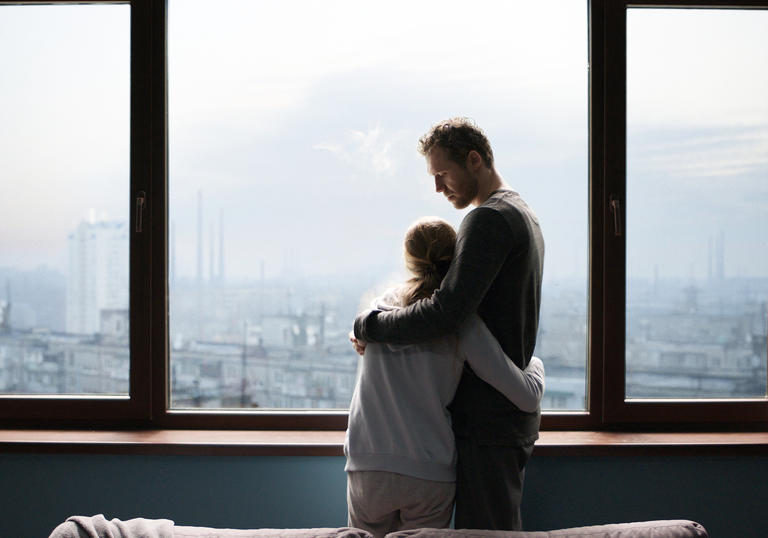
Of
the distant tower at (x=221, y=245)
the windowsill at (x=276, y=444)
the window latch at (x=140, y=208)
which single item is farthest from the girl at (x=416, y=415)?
the window latch at (x=140, y=208)

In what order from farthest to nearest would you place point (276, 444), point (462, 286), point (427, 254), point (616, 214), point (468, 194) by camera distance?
1. point (616, 214)
2. point (276, 444)
3. point (468, 194)
4. point (427, 254)
5. point (462, 286)

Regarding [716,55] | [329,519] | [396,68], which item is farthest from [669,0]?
[329,519]

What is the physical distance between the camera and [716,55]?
2.10 meters

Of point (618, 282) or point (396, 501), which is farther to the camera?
point (618, 282)

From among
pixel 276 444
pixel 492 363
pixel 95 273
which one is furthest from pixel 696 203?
pixel 95 273

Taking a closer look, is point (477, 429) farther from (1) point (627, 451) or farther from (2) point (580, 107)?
(2) point (580, 107)

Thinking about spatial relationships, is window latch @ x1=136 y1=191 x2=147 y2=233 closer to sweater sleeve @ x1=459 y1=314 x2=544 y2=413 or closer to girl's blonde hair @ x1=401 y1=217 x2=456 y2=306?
girl's blonde hair @ x1=401 y1=217 x2=456 y2=306

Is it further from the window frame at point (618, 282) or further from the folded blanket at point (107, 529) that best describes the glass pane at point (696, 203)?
the folded blanket at point (107, 529)

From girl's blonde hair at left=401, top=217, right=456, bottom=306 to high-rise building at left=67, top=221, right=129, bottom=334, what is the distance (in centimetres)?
107

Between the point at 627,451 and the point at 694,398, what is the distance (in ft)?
1.28

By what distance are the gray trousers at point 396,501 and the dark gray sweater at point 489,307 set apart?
0.17 metres

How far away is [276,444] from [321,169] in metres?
0.89

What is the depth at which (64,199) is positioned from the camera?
2.11 meters

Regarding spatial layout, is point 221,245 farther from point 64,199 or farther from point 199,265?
point 64,199
